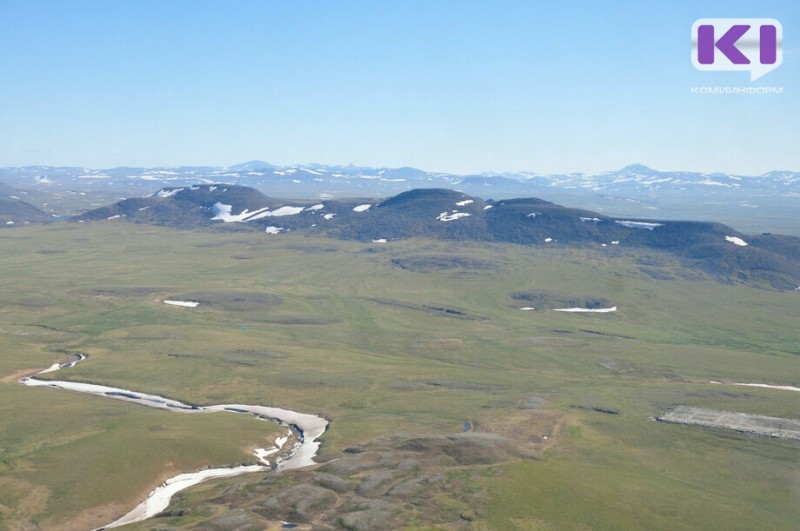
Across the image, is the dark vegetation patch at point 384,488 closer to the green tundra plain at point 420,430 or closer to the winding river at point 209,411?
the green tundra plain at point 420,430

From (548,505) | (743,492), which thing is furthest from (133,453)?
(743,492)

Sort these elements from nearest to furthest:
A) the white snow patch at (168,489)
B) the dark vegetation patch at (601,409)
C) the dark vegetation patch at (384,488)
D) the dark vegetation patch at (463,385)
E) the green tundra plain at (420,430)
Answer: the dark vegetation patch at (384,488) < the green tundra plain at (420,430) < the white snow patch at (168,489) < the dark vegetation patch at (601,409) < the dark vegetation patch at (463,385)

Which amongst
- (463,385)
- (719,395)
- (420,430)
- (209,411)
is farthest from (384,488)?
(719,395)

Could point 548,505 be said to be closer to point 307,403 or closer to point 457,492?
point 457,492

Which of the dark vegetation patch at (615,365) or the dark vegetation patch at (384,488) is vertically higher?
the dark vegetation patch at (384,488)

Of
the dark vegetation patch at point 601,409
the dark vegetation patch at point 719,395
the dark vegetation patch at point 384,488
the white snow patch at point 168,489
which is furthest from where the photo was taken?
the dark vegetation patch at point 719,395

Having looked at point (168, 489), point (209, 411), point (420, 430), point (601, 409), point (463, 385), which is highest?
point (168, 489)

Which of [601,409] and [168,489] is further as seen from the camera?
[601,409]

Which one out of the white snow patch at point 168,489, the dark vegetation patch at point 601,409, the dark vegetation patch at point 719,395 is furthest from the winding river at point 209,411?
the dark vegetation patch at point 719,395

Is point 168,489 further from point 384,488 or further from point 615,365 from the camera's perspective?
point 615,365
